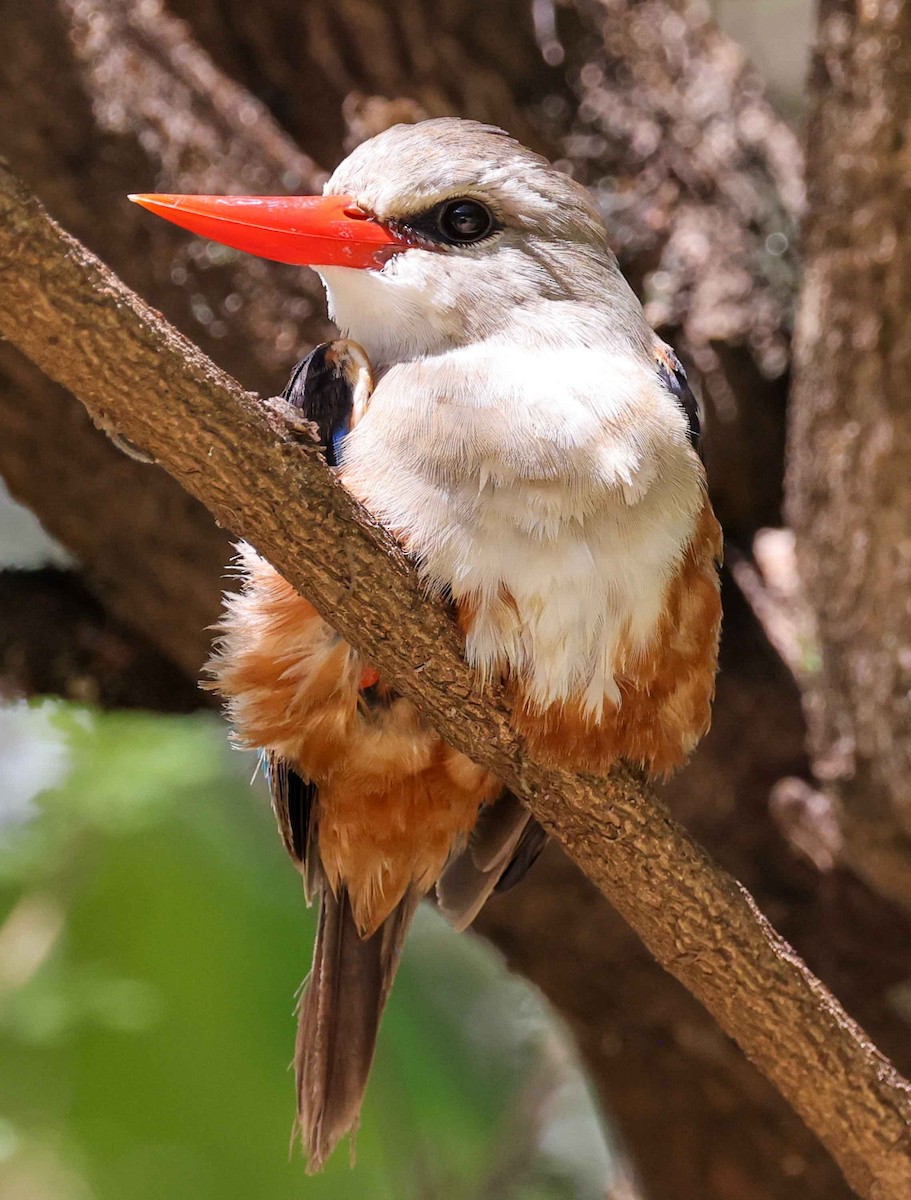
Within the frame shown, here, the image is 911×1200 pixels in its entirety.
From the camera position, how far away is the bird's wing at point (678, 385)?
77.9 inches

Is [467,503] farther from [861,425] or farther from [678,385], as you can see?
[861,425]

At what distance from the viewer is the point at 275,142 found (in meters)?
2.88

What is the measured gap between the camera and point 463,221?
194 cm

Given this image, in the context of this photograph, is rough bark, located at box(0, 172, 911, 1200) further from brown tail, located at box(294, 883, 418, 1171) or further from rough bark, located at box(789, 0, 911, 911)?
rough bark, located at box(789, 0, 911, 911)

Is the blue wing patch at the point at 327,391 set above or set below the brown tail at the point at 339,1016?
above

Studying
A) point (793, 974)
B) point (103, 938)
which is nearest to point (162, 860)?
point (103, 938)

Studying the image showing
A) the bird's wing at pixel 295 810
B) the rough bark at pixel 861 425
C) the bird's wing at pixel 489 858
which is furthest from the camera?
the rough bark at pixel 861 425

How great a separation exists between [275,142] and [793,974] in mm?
2135

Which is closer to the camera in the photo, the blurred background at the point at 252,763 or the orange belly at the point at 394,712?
the orange belly at the point at 394,712

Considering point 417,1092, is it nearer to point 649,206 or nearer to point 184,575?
point 184,575

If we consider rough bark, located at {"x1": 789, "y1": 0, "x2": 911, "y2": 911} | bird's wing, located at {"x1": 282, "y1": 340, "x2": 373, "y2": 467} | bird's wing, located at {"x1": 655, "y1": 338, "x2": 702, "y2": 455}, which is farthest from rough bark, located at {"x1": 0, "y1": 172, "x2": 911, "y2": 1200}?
rough bark, located at {"x1": 789, "y1": 0, "x2": 911, "y2": 911}

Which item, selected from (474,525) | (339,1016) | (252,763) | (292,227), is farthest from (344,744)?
(252,763)

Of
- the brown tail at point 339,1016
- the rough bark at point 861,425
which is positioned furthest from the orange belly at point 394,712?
the rough bark at point 861,425

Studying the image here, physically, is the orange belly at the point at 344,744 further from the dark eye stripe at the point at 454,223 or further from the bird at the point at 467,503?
the dark eye stripe at the point at 454,223
